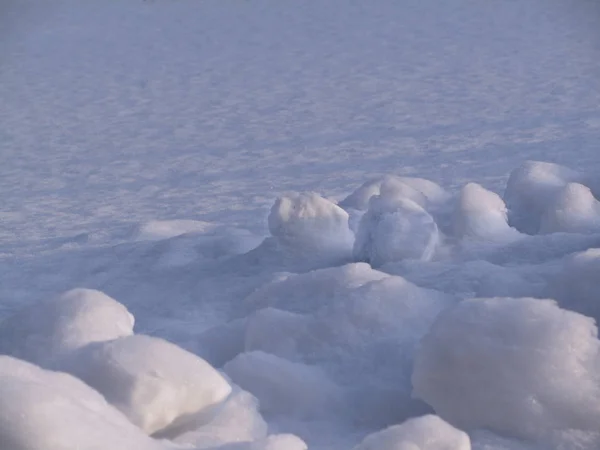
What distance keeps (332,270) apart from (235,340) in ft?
0.95

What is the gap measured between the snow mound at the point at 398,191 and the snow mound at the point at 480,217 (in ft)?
0.99

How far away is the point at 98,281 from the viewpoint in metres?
2.77

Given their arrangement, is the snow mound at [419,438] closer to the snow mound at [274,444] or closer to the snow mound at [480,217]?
the snow mound at [274,444]

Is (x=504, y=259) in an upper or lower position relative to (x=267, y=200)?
upper

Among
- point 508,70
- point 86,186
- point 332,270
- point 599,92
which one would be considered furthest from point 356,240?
point 508,70

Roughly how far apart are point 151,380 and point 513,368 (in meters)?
0.53

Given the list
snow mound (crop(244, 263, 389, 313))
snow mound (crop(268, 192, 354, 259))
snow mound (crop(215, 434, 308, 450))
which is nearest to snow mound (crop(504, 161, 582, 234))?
snow mound (crop(268, 192, 354, 259))

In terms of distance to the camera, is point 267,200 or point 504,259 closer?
point 504,259

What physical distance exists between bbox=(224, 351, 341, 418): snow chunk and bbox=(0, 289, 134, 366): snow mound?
0.22 metres

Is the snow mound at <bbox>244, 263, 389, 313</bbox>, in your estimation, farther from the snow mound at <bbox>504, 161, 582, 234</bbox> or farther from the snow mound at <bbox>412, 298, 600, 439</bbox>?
the snow mound at <bbox>504, 161, 582, 234</bbox>

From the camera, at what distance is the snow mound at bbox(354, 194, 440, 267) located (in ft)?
7.73

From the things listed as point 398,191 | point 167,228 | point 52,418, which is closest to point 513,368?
point 52,418

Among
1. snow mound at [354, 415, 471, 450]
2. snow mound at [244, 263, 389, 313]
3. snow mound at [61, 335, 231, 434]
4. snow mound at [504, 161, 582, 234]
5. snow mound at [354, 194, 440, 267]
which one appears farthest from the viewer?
snow mound at [504, 161, 582, 234]

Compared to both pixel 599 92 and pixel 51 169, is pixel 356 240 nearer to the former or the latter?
pixel 51 169
